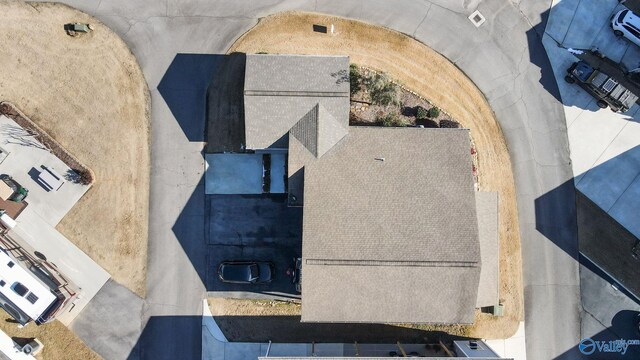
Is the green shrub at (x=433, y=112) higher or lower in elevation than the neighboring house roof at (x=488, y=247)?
higher

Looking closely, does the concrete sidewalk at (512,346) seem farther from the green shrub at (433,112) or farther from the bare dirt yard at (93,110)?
the bare dirt yard at (93,110)

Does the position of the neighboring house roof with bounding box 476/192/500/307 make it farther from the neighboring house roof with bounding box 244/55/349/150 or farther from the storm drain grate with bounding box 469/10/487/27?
the storm drain grate with bounding box 469/10/487/27

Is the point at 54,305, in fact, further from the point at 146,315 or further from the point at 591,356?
the point at 591,356

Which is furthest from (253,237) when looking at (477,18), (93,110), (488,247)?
(477,18)

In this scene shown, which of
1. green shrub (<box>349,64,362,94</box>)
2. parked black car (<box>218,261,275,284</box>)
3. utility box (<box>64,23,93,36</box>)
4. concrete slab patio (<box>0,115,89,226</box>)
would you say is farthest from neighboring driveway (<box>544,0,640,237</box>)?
concrete slab patio (<box>0,115,89,226</box>)

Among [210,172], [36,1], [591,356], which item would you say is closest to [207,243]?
[210,172]

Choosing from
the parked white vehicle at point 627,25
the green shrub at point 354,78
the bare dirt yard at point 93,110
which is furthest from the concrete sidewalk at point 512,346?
the bare dirt yard at point 93,110

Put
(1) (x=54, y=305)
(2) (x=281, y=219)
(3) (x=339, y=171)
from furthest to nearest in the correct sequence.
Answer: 1. (2) (x=281, y=219)
2. (1) (x=54, y=305)
3. (3) (x=339, y=171)
